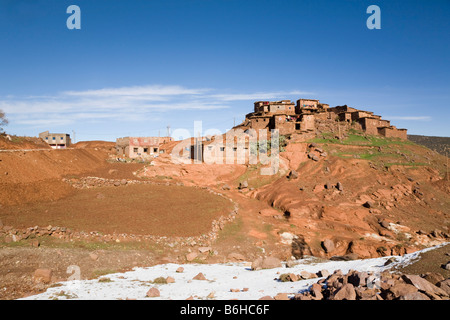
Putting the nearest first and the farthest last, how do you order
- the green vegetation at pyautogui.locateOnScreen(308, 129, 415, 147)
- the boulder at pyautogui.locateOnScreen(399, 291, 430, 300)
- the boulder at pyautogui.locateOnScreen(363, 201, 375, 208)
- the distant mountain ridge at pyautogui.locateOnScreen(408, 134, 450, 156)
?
1. the boulder at pyautogui.locateOnScreen(399, 291, 430, 300)
2. the boulder at pyautogui.locateOnScreen(363, 201, 375, 208)
3. the green vegetation at pyautogui.locateOnScreen(308, 129, 415, 147)
4. the distant mountain ridge at pyautogui.locateOnScreen(408, 134, 450, 156)

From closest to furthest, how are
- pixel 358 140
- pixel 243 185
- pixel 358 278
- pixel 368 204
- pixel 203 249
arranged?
pixel 358 278 < pixel 203 249 < pixel 368 204 < pixel 243 185 < pixel 358 140

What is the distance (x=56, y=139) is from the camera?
185 ft

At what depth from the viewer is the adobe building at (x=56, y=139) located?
55088 millimetres

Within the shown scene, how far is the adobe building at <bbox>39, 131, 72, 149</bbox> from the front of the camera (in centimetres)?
5509

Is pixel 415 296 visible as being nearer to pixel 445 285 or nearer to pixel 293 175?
pixel 445 285

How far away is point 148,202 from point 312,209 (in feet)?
48.3

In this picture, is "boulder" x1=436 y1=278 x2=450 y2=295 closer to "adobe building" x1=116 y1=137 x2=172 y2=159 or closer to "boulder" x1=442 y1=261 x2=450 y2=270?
"boulder" x1=442 y1=261 x2=450 y2=270

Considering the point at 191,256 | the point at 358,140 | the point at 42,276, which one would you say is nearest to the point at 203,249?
the point at 191,256

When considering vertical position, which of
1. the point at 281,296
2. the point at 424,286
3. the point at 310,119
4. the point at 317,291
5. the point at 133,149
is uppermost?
the point at 310,119

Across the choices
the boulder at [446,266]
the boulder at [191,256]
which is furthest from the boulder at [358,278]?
the boulder at [191,256]

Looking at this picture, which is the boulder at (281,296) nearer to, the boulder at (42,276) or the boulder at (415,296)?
the boulder at (415,296)

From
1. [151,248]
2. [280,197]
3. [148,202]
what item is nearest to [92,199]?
[148,202]

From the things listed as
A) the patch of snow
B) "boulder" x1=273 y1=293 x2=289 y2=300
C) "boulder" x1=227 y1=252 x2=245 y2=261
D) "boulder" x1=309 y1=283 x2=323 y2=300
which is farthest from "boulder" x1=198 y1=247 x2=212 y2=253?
"boulder" x1=309 y1=283 x2=323 y2=300

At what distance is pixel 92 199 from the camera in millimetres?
21688
